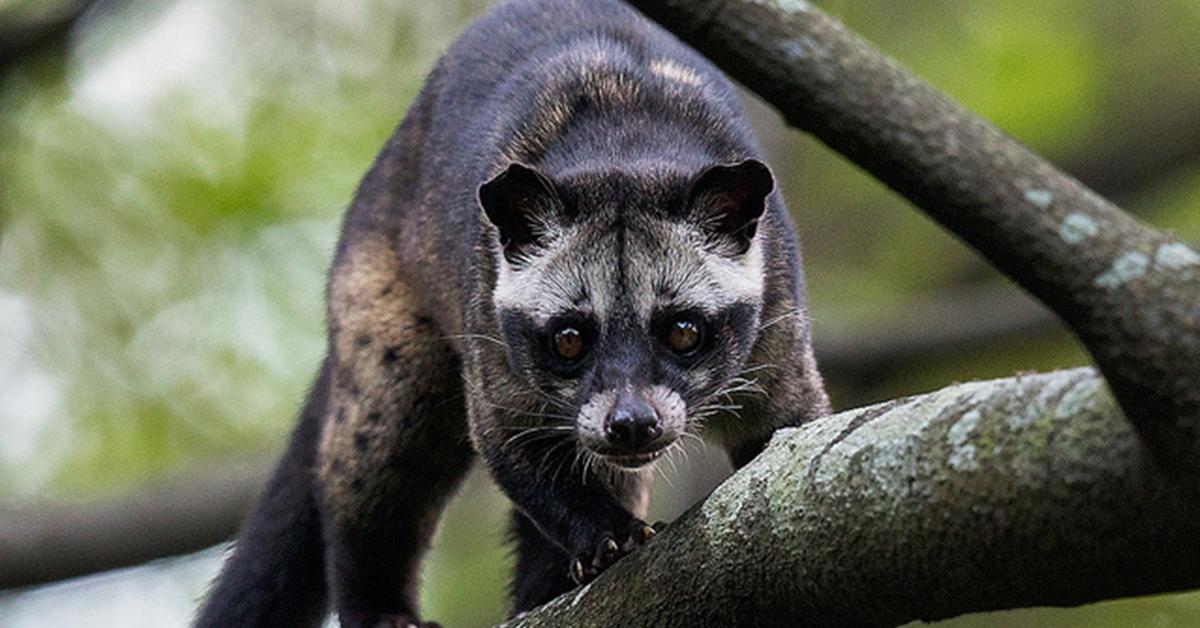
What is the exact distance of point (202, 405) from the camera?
1473 cm

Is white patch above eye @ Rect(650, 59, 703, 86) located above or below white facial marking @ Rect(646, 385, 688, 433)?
above

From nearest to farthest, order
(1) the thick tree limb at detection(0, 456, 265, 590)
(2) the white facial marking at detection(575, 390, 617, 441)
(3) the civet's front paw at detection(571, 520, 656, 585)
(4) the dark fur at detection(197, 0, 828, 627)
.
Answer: (2) the white facial marking at detection(575, 390, 617, 441) < (3) the civet's front paw at detection(571, 520, 656, 585) < (4) the dark fur at detection(197, 0, 828, 627) < (1) the thick tree limb at detection(0, 456, 265, 590)

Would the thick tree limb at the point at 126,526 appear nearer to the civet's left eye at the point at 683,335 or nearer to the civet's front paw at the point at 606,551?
the civet's front paw at the point at 606,551

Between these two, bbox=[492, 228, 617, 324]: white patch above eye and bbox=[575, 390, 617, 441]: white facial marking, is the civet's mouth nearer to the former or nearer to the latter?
bbox=[575, 390, 617, 441]: white facial marking

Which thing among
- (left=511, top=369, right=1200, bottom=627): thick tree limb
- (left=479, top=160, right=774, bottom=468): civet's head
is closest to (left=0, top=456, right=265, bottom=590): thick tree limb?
(left=479, top=160, right=774, bottom=468): civet's head

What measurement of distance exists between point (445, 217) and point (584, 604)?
2.60m

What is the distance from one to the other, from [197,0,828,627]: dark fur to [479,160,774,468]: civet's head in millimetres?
17

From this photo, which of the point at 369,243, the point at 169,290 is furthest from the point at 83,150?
the point at 369,243

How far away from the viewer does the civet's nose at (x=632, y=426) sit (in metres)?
6.04

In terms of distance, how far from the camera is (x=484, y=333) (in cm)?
721

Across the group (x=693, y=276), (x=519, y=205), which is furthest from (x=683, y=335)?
(x=519, y=205)

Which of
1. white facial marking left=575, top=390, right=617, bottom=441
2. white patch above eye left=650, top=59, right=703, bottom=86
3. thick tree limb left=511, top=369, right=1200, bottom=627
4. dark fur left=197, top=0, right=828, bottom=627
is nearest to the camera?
thick tree limb left=511, top=369, right=1200, bottom=627

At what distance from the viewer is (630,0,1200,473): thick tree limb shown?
372cm

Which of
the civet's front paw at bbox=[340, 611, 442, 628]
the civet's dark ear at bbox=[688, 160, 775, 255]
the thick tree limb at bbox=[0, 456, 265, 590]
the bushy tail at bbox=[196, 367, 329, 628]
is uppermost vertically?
the civet's dark ear at bbox=[688, 160, 775, 255]
